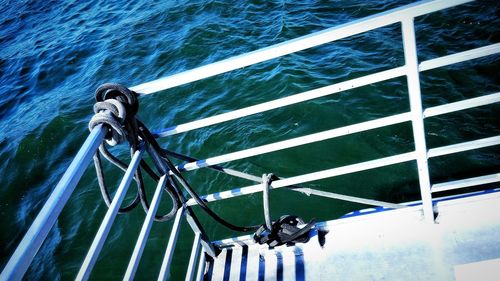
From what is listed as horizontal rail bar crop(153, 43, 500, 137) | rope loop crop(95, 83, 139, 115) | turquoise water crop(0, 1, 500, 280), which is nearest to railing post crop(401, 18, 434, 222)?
horizontal rail bar crop(153, 43, 500, 137)

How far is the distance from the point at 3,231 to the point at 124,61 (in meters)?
5.37

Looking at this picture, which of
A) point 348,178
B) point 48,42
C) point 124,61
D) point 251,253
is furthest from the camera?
point 48,42

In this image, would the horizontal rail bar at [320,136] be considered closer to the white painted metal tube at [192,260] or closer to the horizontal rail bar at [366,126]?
the horizontal rail bar at [366,126]

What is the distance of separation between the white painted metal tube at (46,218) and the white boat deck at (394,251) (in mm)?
1564

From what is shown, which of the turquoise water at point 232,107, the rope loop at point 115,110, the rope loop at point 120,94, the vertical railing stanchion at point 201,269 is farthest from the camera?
the turquoise water at point 232,107

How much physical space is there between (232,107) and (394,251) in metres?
4.78

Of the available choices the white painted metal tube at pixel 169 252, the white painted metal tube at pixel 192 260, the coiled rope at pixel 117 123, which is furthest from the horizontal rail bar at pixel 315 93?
the white painted metal tube at pixel 192 260

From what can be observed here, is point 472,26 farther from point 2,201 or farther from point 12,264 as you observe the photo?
point 2,201

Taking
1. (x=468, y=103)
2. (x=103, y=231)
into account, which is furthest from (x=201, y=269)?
(x=468, y=103)

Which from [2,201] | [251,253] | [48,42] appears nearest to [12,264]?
[251,253]

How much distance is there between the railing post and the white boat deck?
18 centimetres

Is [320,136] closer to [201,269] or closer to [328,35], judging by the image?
[328,35]

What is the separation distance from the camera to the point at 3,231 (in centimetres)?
578

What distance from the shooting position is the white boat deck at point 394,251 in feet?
7.11
